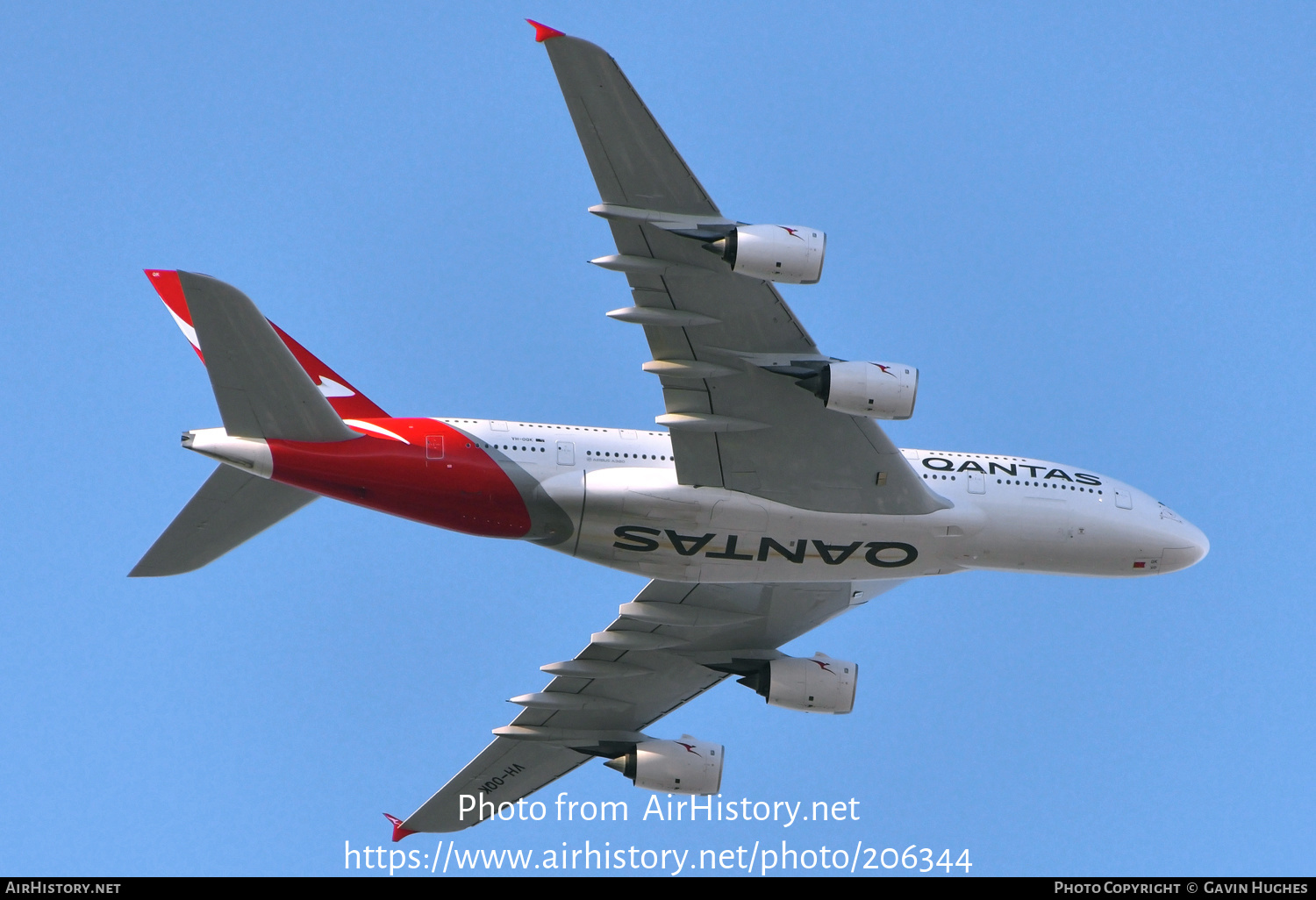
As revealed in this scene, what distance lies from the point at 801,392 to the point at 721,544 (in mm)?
3489

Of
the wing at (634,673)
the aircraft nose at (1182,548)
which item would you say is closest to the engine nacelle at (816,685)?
the wing at (634,673)

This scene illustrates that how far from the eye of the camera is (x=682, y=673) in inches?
1302

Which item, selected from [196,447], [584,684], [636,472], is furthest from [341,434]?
[584,684]

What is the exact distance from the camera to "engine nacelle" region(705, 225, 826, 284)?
75.4ft

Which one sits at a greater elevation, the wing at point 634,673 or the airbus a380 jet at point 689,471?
the airbus a380 jet at point 689,471

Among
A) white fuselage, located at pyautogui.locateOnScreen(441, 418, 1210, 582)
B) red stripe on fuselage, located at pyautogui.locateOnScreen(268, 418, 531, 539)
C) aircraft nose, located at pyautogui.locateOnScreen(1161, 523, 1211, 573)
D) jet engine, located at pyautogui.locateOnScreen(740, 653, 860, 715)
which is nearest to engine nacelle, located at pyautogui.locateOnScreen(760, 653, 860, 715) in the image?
jet engine, located at pyautogui.locateOnScreen(740, 653, 860, 715)

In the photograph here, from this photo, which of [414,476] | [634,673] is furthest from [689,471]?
[634,673]

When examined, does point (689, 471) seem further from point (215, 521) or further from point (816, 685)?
point (215, 521)

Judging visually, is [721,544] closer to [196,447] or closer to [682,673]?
[682,673]

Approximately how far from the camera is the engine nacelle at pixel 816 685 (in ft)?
102

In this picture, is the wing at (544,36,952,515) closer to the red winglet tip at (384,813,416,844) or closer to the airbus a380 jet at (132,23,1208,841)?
the airbus a380 jet at (132,23,1208,841)

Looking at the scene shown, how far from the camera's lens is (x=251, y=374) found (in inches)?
955

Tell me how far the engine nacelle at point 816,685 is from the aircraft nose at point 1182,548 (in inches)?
269

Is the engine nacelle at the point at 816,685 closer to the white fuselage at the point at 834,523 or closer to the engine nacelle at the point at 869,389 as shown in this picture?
the white fuselage at the point at 834,523
